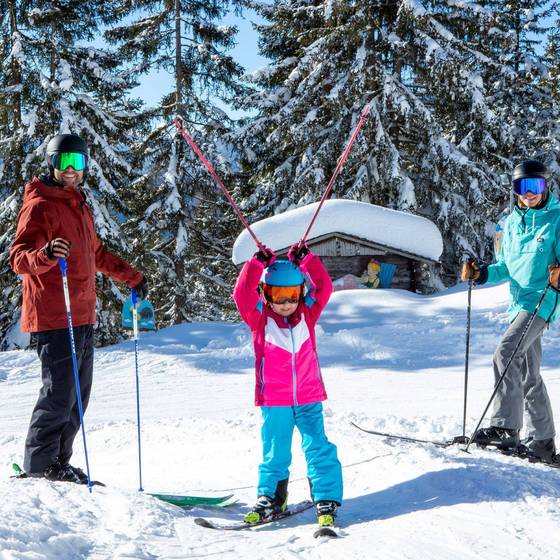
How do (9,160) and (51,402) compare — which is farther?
(9,160)

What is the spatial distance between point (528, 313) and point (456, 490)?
162 cm

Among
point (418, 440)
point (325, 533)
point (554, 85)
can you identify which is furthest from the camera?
point (554, 85)

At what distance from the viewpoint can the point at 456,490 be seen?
3.58 meters

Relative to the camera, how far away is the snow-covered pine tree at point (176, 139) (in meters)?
19.2

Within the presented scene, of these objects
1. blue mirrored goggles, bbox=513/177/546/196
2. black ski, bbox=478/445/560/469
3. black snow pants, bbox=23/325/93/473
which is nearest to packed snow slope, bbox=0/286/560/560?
black ski, bbox=478/445/560/469

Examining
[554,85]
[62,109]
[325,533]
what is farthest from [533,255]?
[554,85]

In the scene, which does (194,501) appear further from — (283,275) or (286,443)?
(283,275)

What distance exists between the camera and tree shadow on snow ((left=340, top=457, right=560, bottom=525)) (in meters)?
3.41

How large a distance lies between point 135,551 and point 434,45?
16976 millimetres

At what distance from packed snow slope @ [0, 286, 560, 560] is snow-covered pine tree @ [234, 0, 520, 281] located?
794 centimetres

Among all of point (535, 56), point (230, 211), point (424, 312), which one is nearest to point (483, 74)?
point (535, 56)

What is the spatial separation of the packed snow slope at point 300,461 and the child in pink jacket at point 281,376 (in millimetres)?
323

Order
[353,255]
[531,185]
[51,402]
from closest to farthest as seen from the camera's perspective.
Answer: [51,402], [531,185], [353,255]

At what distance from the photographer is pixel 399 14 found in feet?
56.7
